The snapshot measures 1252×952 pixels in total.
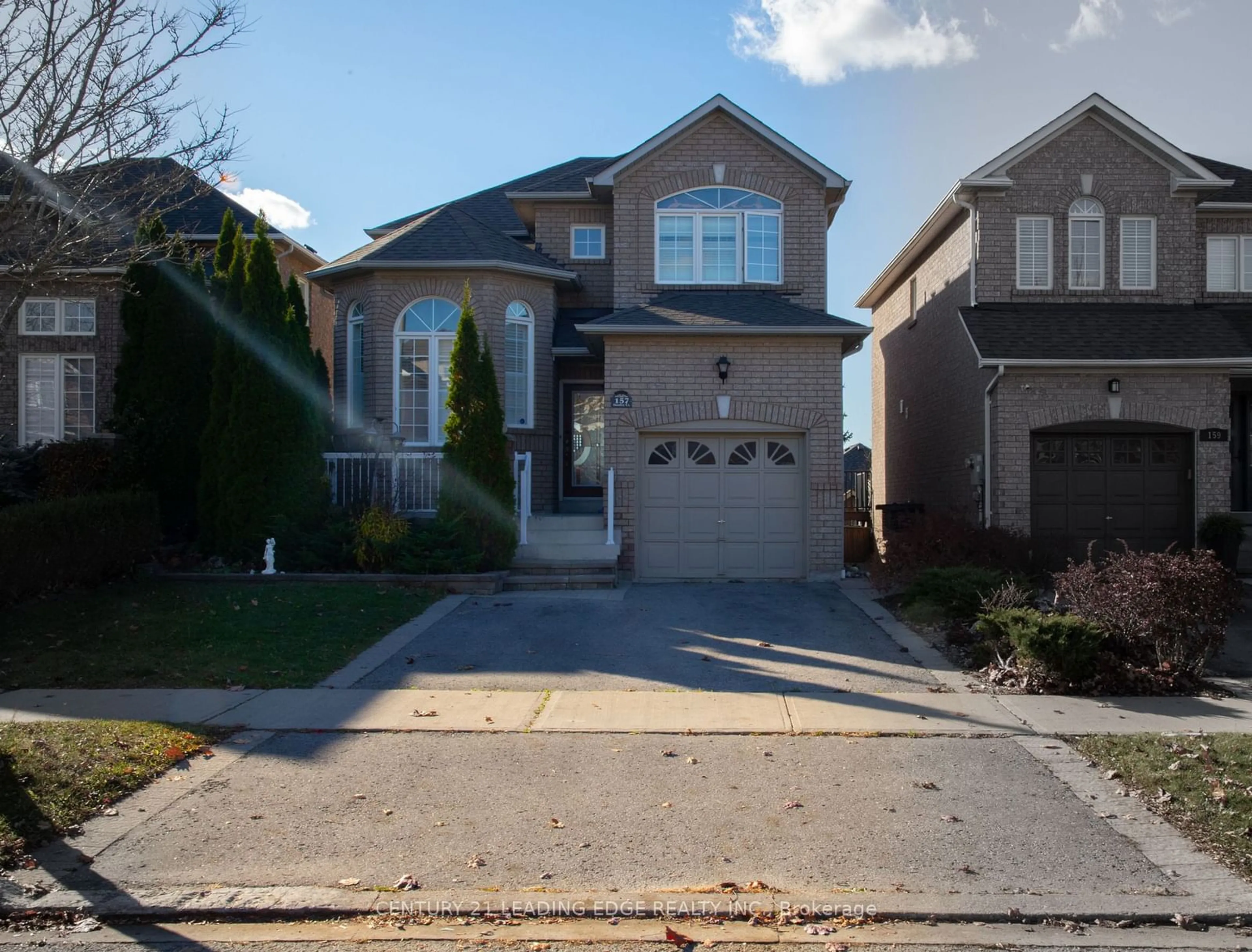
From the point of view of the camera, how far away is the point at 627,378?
1600 centimetres

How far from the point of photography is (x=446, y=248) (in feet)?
56.9

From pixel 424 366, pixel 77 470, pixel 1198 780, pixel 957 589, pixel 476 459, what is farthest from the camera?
pixel 424 366

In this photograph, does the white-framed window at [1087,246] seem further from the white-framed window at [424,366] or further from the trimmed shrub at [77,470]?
the trimmed shrub at [77,470]

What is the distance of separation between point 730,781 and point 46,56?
685 centimetres

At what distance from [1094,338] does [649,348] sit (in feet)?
23.7

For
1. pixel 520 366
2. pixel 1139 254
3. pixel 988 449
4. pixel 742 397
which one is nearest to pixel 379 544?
pixel 520 366

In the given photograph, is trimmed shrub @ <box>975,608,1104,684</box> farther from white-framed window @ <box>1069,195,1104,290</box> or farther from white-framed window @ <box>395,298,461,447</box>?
white-framed window @ <box>395,298,461,447</box>

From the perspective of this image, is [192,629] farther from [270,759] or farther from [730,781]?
[730,781]

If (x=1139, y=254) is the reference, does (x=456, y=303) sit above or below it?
below

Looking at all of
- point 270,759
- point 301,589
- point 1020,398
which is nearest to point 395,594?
point 301,589

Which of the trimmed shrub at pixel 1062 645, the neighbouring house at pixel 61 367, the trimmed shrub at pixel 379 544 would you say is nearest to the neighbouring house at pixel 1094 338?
the trimmed shrub at pixel 1062 645

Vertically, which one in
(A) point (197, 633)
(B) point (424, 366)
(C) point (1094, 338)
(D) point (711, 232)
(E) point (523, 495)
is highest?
(D) point (711, 232)

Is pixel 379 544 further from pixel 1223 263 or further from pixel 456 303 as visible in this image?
pixel 1223 263

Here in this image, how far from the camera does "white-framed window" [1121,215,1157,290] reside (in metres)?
17.5
